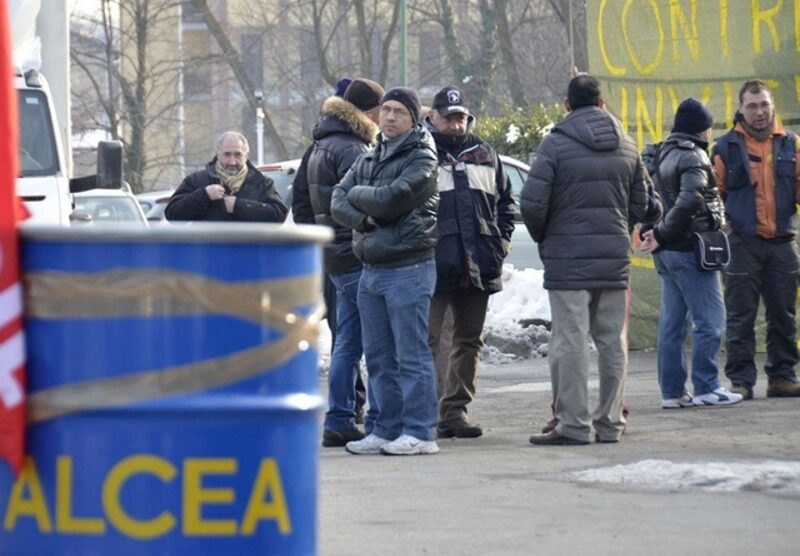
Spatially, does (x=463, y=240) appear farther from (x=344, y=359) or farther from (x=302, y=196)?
(x=302, y=196)

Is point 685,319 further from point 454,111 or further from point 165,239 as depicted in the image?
point 165,239

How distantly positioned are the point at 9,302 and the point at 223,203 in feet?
21.2

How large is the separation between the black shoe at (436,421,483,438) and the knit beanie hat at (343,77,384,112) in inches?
71.4

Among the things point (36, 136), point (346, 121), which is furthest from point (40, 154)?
point (346, 121)

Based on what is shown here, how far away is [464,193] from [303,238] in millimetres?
Answer: 5378

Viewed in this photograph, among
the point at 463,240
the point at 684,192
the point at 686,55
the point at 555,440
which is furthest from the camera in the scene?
the point at 686,55

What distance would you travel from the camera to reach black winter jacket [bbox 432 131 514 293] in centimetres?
907

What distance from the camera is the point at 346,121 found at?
9.23 m

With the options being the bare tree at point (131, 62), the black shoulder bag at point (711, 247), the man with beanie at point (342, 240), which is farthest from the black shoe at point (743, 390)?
the bare tree at point (131, 62)

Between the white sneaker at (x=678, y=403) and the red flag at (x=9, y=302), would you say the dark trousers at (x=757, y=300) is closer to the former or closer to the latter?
the white sneaker at (x=678, y=403)

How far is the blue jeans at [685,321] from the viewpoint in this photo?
1023 centimetres

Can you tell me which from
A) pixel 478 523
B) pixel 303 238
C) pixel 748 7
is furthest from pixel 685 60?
pixel 303 238

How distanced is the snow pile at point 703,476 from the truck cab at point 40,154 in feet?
17.9

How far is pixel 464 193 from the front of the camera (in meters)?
9.09
